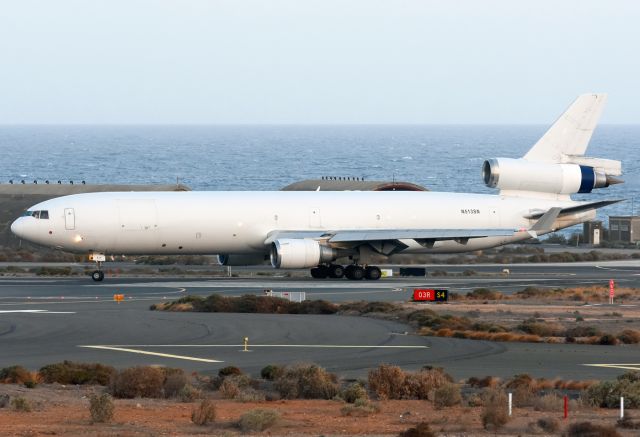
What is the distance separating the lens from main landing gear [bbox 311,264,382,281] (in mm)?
68375

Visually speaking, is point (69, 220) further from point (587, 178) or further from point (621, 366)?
point (621, 366)

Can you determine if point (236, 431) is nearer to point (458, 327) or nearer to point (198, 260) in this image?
point (458, 327)

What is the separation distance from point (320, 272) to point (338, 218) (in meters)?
3.10

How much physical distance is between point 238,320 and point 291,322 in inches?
82.0

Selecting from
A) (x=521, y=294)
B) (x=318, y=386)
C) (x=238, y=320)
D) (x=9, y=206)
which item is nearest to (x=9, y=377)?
(x=318, y=386)

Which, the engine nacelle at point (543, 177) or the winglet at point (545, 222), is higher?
the engine nacelle at point (543, 177)

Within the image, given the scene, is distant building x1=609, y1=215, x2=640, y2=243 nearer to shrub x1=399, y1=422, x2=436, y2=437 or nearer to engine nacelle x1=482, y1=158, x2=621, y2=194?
engine nacelle x1=482, y1=158, x2=621, y2=194

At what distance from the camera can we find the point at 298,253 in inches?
2539

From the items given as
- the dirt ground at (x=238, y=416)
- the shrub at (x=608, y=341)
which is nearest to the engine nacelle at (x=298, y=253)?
the shrub at (x=608, y=341)

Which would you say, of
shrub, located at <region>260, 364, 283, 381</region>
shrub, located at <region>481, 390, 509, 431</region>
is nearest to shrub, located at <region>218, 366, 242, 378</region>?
shrub, located at <region>260, 364, 283, 381</region>

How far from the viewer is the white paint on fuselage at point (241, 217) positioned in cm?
6431

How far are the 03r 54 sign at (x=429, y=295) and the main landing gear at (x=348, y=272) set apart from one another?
12762mm

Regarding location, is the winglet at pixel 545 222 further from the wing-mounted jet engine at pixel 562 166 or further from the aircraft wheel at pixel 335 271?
the aircraft wheel at pixel 335 271

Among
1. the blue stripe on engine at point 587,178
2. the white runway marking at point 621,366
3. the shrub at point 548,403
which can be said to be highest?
the blue stripe on engine at point 587,178
